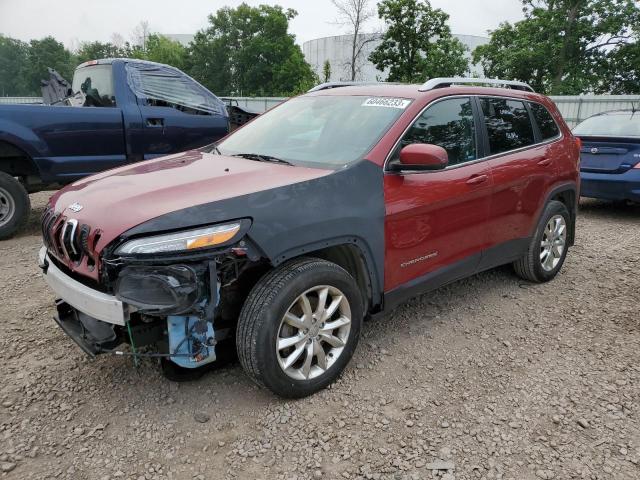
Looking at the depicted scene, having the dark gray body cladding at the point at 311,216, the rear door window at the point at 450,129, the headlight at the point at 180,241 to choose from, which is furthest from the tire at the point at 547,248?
the headlight at the point at 180,241

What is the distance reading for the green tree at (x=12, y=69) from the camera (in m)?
69.2

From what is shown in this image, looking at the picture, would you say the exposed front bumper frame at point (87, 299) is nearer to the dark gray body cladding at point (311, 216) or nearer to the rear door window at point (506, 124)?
the dark gray body cladding at point (311, 216)

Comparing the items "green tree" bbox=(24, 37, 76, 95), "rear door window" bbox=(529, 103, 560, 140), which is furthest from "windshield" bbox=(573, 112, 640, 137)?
"green tree" bbox=(24, 37, 76, 95)

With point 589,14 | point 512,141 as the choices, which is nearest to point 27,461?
point 512,141

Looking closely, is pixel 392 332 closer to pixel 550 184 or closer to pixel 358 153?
pixel 358 153

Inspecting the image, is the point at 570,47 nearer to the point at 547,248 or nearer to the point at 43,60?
the point at 547,248

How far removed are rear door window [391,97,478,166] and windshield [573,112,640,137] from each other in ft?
15.5

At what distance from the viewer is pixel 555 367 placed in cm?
318

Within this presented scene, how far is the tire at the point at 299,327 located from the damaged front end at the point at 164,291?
0.57ft

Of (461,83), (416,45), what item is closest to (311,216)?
(461,83)

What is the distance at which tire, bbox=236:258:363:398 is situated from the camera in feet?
8.15

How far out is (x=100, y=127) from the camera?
18.8ft

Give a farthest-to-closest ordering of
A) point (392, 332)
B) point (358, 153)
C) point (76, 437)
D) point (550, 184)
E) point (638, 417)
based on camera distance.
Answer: point (550, 184), point (392, 332), point (358, 153), point (638, 417), point (76, 437)

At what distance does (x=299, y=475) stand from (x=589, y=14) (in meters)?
34.7
